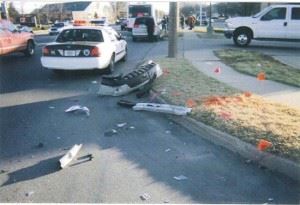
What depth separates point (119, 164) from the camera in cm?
460

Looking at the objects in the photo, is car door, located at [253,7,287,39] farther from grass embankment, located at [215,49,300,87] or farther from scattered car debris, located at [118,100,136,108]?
scattered car debris, located at [118,100,136,108]

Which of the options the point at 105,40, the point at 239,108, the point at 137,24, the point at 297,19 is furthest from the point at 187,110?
the point at 137,24

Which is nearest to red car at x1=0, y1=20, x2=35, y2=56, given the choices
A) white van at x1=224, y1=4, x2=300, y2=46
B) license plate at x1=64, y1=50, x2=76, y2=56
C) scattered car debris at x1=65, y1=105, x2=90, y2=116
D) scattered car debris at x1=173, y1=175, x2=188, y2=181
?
license plate at x1=64, y1=50, x2=76, y2=56

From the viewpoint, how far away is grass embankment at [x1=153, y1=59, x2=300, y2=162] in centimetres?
492

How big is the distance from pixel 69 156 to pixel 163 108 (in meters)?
2.32

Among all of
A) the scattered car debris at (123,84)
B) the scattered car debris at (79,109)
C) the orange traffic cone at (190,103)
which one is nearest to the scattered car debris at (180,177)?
the orange traffic cone at (190,103)

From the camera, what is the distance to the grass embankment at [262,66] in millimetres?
9723

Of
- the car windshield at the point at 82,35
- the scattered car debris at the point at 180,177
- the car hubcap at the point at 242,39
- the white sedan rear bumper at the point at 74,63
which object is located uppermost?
the car windshield at the point at 82,35

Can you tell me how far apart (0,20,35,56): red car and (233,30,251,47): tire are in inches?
360

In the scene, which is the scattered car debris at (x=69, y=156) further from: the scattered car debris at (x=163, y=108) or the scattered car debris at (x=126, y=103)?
the scattered car debris at (x=126, y=103)

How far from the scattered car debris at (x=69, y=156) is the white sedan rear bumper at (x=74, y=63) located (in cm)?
473

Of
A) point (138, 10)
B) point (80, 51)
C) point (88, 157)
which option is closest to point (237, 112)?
point (88, 157)

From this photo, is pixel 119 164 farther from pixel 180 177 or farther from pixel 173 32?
pixel 173 32

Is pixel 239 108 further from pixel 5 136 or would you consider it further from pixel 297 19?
pixel 297 19
